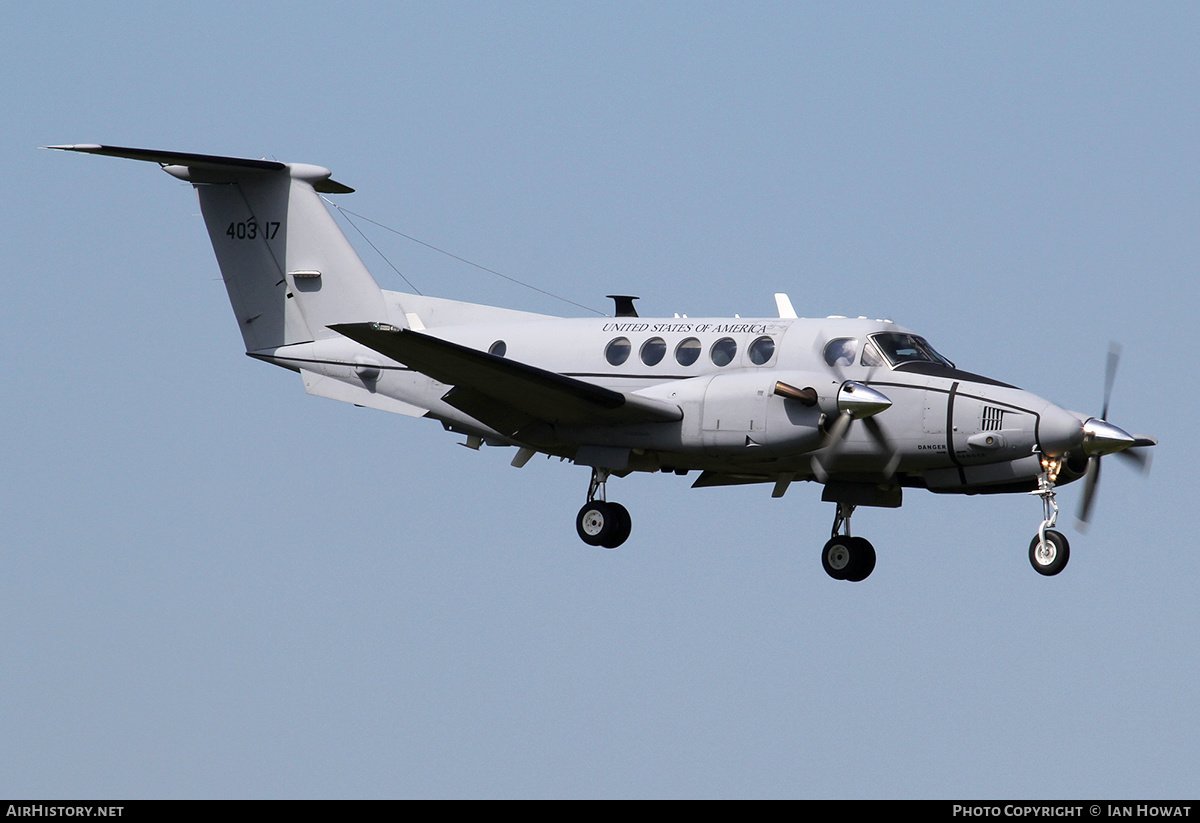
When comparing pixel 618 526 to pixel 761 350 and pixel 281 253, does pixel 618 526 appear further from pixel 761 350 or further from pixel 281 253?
pixel 281 253

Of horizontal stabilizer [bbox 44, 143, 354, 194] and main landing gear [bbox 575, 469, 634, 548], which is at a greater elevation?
horizontal stabilizer [bbox 44, 143, 354, 194]

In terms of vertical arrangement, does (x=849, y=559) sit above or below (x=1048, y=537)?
below

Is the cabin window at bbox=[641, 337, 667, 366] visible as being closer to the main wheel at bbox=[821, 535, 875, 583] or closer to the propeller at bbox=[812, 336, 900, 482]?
the propeller at bbox=[812, 336, 900, 482]

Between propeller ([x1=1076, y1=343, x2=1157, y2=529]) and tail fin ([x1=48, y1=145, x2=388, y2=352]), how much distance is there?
10.1 metres

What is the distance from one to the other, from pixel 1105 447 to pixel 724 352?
476 centimetres

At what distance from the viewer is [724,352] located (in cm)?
2067

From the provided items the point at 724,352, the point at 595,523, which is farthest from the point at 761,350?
the point at 595,523

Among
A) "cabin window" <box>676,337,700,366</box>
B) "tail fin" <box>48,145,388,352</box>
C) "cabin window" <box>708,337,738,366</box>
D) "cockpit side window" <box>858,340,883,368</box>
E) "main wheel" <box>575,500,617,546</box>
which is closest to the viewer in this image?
"cockpit side window" <box>858,340,883,368</box>

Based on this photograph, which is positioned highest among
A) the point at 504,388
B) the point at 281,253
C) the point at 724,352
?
the point at 281,253

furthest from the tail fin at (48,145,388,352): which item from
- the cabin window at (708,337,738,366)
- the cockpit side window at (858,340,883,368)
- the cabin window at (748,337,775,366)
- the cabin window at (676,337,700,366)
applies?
the cockpit side window at (858,340,883,368)

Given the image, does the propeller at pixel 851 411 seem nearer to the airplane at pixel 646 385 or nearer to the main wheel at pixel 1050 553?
the airplane at pixel 646 385

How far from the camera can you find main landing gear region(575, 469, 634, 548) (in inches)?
837

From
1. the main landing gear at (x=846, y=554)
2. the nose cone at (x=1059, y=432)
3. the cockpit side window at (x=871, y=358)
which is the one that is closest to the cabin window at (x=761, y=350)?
the cockpit side window at (x=871, y=358)
